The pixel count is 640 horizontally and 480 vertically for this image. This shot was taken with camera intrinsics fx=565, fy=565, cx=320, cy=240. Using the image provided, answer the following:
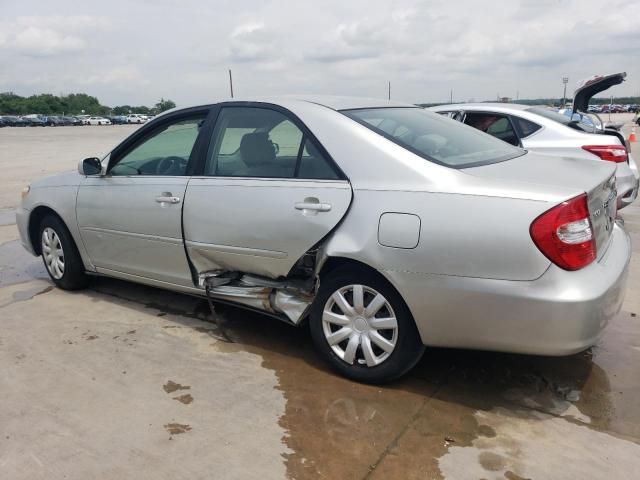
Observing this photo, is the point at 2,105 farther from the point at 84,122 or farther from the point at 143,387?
the point at 143,387

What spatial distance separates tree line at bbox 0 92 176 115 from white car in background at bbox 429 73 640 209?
266 ft

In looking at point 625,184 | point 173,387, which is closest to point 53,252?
point 173,387

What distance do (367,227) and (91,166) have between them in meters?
2.54

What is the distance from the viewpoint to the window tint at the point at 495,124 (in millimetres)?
6544

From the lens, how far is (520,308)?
2.60m

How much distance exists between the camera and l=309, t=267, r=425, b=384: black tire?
2.97 metres

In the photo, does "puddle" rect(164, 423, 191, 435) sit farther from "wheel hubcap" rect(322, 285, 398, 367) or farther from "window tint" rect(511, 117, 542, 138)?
"window tint" rect(511, 117, 542, 138)

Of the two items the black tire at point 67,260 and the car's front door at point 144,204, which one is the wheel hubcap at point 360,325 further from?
the black tire at point 67,260

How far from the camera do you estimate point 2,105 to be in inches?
3516

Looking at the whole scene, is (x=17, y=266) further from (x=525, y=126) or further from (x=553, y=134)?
(x=553, y=134)

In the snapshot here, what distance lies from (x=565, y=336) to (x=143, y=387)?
226cm

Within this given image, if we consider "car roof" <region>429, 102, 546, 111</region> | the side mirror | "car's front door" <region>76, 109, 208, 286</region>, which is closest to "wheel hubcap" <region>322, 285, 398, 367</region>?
"car's front door" <region>76, 109, 208, 286</region>

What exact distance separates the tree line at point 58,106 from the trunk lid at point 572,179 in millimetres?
84466

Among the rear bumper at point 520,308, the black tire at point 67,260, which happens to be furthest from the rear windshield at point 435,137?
the black tire at point 67,260
